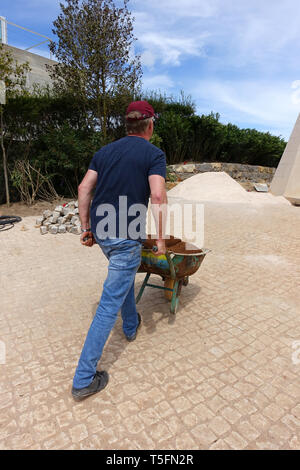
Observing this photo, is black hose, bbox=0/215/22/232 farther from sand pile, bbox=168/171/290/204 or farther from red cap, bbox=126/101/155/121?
sand pile, bbox=168/171/290/204

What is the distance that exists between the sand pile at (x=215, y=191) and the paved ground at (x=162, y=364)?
6.96 meters

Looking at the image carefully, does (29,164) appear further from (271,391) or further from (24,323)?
(271,391)

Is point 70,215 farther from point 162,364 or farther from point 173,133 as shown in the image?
point 173,133

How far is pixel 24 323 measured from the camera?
3.23 metres

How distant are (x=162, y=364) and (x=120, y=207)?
1.45 meters

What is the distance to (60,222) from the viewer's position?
279 inches

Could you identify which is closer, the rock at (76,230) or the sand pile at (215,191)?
the rock at (76,230)

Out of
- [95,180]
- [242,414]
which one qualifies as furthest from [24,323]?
[242,414]

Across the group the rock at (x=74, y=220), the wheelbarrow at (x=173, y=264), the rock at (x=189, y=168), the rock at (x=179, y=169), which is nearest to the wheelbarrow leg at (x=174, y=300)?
the wheelbarrow at (x=173, y=264)

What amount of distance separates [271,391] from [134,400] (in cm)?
109

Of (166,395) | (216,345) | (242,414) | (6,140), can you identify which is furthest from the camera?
(6,140)

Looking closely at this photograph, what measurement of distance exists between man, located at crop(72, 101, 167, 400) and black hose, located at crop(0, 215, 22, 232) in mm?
5759

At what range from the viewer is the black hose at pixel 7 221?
23.5ft

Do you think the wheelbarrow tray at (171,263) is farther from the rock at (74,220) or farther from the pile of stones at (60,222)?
the rock at (74,220)
